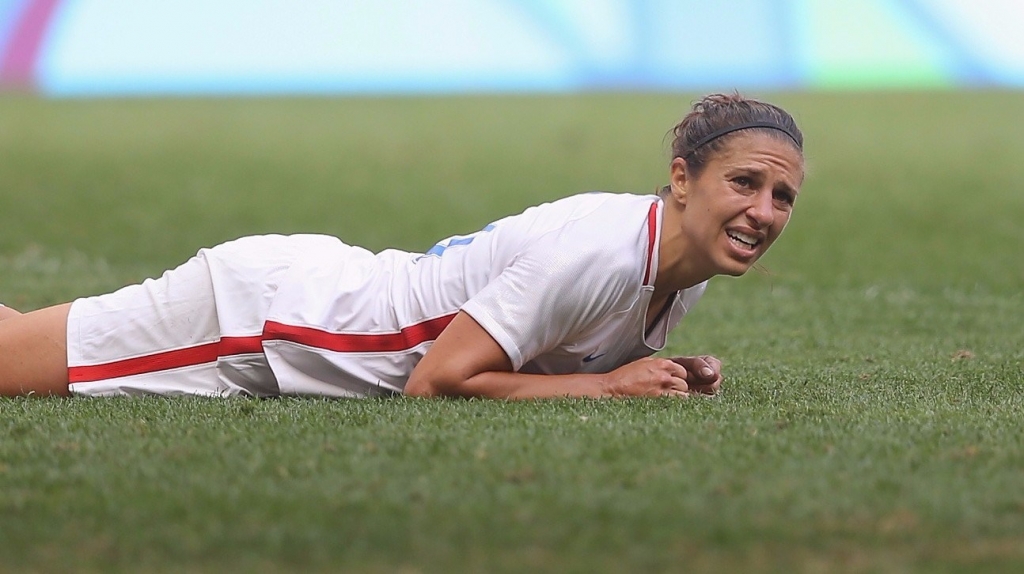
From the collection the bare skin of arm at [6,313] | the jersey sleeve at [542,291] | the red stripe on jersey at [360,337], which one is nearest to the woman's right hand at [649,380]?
the jersey sleeve at [542,291]

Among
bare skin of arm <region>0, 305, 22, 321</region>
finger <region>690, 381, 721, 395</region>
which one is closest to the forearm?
finger <region>690, 381, 721, 395</region>

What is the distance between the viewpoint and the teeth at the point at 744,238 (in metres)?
3.88

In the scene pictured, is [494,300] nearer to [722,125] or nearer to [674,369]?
[674,369]

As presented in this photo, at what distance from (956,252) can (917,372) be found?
5.18 metres

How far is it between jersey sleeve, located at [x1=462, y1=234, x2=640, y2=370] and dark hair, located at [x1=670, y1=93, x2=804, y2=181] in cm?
37

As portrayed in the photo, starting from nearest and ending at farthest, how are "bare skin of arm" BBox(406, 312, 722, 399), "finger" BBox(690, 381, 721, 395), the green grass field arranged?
the green grass field, "bare skin of arm" BBox(406, 312, 722, 399), "finger" BBox(690, 381, 721, 395)

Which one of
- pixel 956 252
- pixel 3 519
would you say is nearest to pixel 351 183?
pixel 956 252

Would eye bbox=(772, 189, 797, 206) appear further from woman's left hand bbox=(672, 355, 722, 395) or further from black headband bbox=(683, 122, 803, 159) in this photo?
woman's left hand bbox=(672, 355, 722, 395)

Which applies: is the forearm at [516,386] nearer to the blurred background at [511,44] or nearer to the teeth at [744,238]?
the teeth at [744,238]

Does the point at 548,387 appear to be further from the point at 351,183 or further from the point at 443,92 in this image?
the point at 443,92

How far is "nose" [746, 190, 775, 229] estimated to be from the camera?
383 cm

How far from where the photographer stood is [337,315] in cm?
410

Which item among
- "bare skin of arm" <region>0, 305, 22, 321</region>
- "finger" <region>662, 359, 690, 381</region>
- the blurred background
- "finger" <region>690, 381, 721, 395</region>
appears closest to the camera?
"finger" <region>662, 359, 690, 381</region>

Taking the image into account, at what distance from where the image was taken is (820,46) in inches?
680
